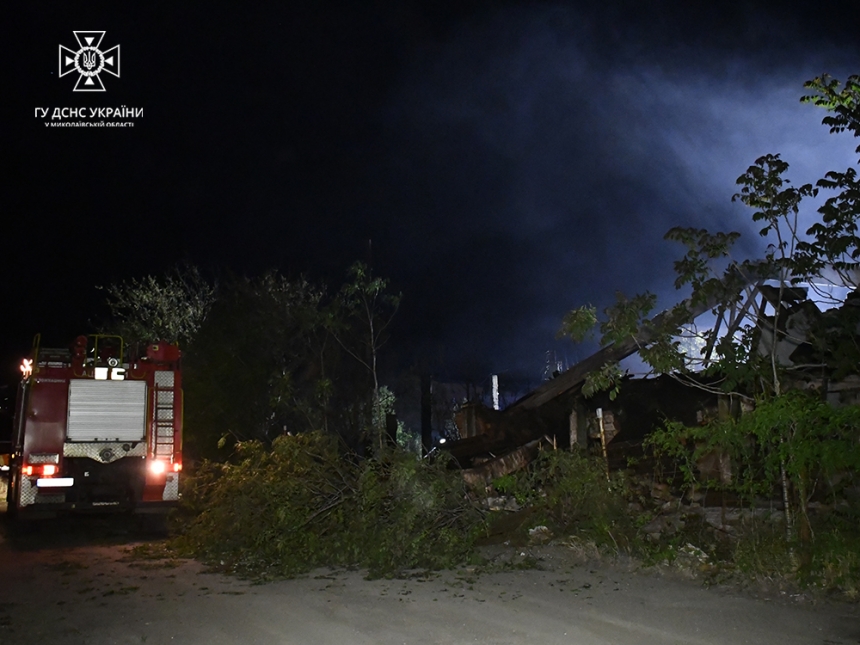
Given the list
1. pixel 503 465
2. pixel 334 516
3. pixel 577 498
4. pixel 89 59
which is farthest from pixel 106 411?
pixel 89 59

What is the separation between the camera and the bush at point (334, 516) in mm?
8859

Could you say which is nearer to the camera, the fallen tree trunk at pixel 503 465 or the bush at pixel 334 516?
the bush at pixel 334 516

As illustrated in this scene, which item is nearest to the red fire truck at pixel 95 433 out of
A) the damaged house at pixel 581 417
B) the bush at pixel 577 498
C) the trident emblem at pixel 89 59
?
the damaged house at pixel 581 417

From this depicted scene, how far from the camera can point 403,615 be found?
21.9ft

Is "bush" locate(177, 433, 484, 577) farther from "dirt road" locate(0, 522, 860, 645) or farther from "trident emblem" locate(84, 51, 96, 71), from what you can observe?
"trident emblem" locate(84, 51, 96, 71)

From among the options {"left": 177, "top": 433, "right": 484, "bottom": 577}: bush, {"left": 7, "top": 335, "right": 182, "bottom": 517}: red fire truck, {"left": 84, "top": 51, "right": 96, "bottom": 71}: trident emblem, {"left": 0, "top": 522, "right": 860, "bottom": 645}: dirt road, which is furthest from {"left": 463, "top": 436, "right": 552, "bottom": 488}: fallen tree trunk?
{"left": 84, "top": 51, "right": 96, "bottom": 71}: trident emblem

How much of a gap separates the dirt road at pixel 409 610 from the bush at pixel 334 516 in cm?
49

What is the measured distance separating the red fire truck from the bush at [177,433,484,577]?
2633mm

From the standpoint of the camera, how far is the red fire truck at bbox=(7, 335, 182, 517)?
11.9 metres

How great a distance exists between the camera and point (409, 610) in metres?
6.87

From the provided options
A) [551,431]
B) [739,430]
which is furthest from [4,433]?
[739,430]

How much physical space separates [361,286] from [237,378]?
223 inches

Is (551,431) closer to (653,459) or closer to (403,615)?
(653,459)

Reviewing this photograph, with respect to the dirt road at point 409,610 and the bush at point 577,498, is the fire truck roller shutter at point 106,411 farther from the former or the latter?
the bush at point 577,498
